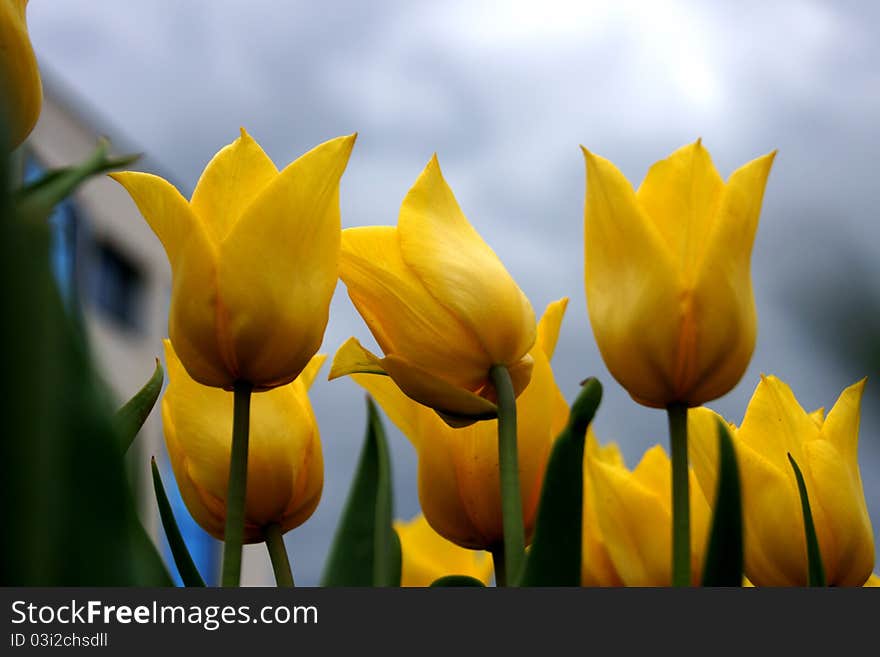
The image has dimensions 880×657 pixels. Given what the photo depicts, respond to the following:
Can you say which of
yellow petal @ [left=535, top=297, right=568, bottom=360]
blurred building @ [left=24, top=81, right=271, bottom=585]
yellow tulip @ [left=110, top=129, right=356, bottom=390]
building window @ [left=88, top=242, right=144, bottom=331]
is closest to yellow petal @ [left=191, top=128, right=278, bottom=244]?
yellow tulip @ [left=110, top=129, right=356, bottom=390]

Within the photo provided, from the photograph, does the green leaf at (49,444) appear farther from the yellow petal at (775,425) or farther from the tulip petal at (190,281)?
the yellow petal at (775,425)

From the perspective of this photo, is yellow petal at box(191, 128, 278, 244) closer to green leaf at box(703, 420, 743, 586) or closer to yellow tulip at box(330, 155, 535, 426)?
yellow tulip at box(330, 155, 535, 426)

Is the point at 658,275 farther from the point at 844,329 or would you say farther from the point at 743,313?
the point at 844,329

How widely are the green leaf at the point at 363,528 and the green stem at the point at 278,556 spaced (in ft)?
0.10

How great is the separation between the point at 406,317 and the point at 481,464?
0.06 metres

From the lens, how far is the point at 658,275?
276 mm

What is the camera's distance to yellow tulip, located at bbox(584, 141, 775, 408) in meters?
0.28

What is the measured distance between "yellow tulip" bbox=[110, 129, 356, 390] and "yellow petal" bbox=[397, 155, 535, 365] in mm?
37

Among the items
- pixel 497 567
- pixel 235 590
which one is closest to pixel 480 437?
pixel 497 567

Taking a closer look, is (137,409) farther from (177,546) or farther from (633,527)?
(633,527)

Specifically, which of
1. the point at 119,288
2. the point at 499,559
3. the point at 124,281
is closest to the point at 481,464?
the point at 499,559

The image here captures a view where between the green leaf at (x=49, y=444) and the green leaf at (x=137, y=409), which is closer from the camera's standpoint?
the green leaf at (x=49, y=444)

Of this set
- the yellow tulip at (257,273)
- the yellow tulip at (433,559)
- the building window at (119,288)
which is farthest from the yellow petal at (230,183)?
the building window at (119,288)

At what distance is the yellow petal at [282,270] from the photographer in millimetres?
283
